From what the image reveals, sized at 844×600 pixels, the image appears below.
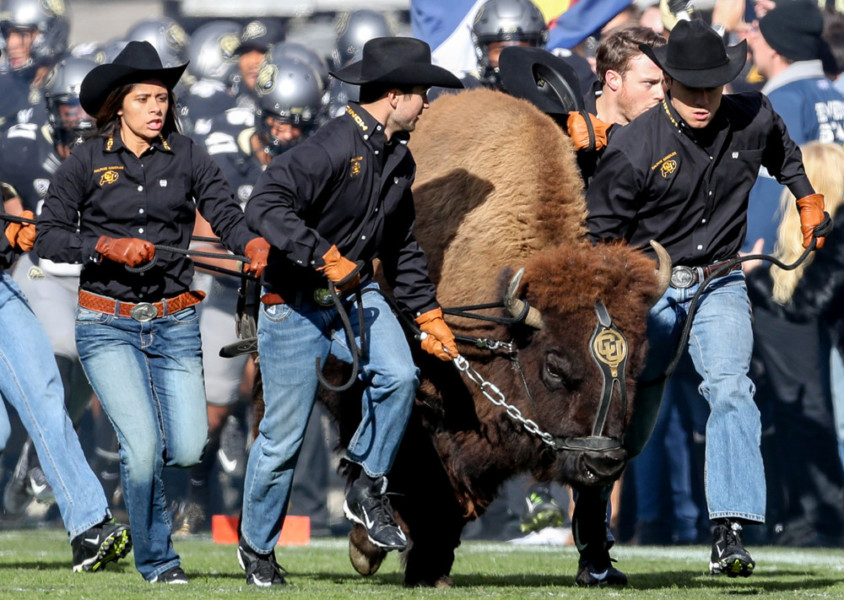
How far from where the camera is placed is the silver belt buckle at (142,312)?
689cm

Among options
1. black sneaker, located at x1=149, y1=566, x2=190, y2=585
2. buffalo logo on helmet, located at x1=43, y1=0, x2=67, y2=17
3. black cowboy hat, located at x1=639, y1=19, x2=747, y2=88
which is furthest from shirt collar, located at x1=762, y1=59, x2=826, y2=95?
buffalo logo on helmet, located at x1=43, y1=0, x2=67, y2=17

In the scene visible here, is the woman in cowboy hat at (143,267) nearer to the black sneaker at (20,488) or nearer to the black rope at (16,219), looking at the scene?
the black rope at (16,219)

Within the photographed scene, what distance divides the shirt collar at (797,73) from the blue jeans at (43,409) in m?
5.52

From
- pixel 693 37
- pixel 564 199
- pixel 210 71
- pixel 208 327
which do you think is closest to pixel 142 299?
pixel 564 199

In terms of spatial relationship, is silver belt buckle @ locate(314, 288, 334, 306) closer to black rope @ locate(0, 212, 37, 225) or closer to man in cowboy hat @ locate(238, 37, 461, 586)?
man in cowboy hat @ locate(238, 37, 461, 586)

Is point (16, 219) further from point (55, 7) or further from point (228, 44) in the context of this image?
point (228, 44)

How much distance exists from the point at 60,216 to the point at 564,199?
89.1 inches

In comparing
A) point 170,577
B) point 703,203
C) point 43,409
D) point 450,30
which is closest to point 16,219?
point 43,409

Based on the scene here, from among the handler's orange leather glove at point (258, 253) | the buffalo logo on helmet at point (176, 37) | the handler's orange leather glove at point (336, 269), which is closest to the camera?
the handler's orange leather glove at point (336, 269)

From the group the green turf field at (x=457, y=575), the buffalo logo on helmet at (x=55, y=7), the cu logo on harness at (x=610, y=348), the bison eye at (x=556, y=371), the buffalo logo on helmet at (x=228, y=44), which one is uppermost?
the buffalo logo on helmet at (x=55, y=7)

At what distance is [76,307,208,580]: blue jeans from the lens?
6.82 meters

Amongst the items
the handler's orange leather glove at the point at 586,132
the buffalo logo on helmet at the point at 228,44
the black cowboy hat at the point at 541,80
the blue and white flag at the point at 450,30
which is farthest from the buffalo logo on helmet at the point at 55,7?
the handler's orange leather glove at the point at 586,132

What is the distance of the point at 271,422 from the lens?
6.75m

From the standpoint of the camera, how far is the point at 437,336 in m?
6.72
